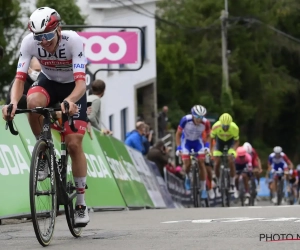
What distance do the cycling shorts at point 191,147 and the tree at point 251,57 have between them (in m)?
50.5

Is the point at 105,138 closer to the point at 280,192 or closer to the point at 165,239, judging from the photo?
the point at 165,239

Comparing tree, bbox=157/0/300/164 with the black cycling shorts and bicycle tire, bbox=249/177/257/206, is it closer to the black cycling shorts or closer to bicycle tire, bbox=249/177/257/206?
bicycle tire, bbox=249/177/257/206

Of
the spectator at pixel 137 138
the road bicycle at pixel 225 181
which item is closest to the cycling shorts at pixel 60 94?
the spectator at pixel 137 138

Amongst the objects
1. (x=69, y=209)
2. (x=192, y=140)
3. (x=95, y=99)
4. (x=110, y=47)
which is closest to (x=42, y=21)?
(x=69, y=209)

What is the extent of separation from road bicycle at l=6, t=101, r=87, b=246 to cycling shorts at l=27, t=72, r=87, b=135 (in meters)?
0.15

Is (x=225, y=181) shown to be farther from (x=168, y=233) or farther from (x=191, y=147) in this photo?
(x=168, y=233)

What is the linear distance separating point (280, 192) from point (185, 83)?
33.5 m

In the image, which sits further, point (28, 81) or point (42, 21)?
point (28, 81)

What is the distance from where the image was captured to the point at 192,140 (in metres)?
22.5

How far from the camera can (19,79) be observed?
9984 millimetres

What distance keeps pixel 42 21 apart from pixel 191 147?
1330 cm

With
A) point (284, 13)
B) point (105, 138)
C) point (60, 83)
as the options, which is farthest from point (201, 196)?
point (284, 13)

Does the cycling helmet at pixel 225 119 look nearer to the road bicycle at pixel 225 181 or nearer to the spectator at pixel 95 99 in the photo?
the road bicycle at pixel 225 181

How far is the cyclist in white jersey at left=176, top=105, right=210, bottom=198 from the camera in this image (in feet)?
72.6
